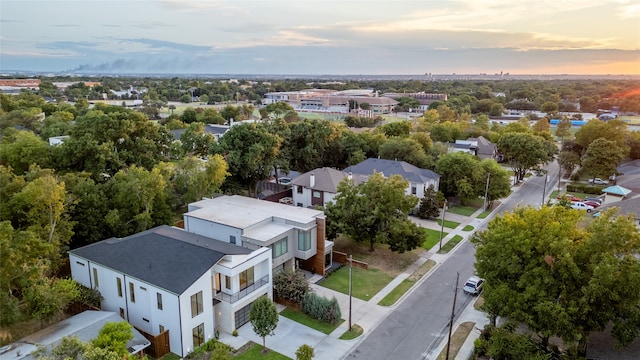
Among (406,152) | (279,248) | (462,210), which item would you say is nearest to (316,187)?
(279,248)

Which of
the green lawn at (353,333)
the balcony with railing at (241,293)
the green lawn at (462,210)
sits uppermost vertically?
the balcony with railing at (241,293)

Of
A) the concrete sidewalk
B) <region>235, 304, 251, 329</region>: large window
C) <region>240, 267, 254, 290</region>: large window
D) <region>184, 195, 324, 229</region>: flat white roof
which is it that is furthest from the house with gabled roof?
<region>235, 304, 251, 329</region>: large window

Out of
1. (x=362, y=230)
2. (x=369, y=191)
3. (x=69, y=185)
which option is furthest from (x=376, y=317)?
(x=69, y=185)

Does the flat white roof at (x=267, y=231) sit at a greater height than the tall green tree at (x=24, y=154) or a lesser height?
lesser

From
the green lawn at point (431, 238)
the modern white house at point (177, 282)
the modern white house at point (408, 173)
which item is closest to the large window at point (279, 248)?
the modern white house at point (177, 282)

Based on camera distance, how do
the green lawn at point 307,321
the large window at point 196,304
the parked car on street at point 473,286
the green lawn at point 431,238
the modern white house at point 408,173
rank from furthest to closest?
1. the modern white house at point 408,173
2. the green lawn at point 431,238
3. the parked car on street at point 473,286
4. the green lawn at point 307,321
5. the large window at point 196,304

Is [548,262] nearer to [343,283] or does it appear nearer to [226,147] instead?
[343,283]

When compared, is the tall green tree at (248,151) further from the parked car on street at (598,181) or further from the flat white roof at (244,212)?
the parked car on street at (598,181)
